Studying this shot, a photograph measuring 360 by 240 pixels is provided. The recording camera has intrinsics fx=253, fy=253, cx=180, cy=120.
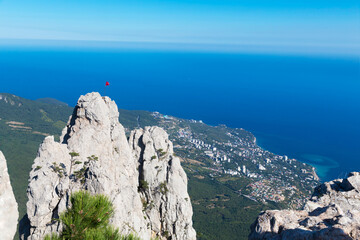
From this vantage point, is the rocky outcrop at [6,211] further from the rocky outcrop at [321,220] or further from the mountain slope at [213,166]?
the mountain slope at [213,166]

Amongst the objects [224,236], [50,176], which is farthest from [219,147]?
[50,176]

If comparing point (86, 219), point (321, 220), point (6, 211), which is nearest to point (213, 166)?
point (321, 220)

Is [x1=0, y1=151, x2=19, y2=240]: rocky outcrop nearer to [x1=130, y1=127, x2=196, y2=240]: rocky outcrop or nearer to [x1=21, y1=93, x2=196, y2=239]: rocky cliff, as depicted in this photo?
[x1=21, y1=93, x2=196, y2=239]: rocky cliff

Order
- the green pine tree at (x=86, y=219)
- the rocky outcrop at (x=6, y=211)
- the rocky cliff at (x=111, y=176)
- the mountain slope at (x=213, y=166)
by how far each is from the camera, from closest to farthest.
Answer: the rocky outcrop at (x=6, y=211)
the green pine tree at (x=86, y=219)
the rocky cliff at (x=111, y=176)
the mountain slope at (x=213, y=166)

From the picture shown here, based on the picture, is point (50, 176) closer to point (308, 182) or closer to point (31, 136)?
point (31, 136)

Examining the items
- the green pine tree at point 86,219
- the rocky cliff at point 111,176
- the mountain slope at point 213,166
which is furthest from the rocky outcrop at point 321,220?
the mountain slope at point 213,166

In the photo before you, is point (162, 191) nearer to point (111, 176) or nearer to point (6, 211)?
point (111, 176)

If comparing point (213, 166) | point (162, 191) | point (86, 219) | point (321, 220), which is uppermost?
point (86, 219)
